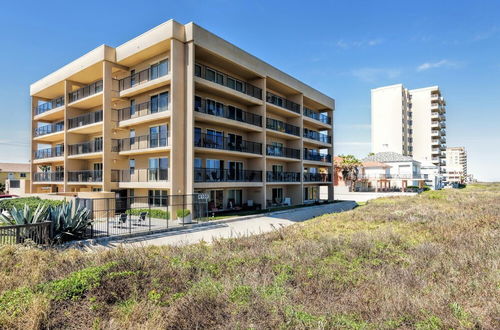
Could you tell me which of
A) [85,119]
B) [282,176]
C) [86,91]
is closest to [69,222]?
[85,119]

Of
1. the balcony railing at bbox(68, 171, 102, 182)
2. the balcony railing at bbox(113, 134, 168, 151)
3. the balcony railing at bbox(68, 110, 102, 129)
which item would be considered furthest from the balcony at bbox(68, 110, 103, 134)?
the balcony railing at bbox(68, 171, 102, 182)

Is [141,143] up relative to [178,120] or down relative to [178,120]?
down

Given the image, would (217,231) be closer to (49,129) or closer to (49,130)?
(49,130)

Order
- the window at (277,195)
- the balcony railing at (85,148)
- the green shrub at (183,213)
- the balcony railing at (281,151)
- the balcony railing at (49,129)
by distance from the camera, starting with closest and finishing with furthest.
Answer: the green shrub at (183,213) < the balcony railing at (85,148) < the balcony railing at (281,151) < the window at (277,195) < the balcony railing at (49,129)

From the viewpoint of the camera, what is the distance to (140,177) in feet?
77.4

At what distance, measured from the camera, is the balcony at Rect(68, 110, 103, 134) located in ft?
86.1

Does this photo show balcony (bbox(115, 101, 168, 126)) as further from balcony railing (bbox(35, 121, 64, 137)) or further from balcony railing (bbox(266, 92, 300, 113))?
balcony railing (bbox(266, 92, 300, 113))

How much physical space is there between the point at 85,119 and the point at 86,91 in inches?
117

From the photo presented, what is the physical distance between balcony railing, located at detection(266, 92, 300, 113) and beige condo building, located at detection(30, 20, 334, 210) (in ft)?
0.40

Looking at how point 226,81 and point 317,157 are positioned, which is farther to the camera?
point 317,157

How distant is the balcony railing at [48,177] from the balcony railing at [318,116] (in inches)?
1202

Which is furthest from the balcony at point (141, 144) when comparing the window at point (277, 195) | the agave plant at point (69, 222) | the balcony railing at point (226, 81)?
the window at point (277, 195)

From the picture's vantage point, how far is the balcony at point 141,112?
21.8 m

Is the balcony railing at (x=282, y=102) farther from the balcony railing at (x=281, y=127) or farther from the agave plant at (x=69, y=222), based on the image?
the agave plant at (x=69, y=222)
